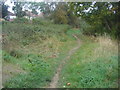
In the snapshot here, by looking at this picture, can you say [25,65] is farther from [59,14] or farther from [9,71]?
[59,14]

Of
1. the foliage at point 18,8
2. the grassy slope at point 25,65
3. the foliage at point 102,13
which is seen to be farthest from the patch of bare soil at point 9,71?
the foliage at point 18,8

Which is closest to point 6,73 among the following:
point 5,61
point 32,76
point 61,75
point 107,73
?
point 32,76

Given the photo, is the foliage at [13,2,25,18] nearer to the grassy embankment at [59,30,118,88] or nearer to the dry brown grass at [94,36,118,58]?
the grassy embankment at [59,30,118,88]

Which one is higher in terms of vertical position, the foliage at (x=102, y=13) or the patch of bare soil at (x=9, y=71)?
the foliage at (x=102, y=13)

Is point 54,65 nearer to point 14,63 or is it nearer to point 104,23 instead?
point 14,63

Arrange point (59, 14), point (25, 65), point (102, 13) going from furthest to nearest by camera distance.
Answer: point (59, 14)
point (25, 65)
point (102, 13)

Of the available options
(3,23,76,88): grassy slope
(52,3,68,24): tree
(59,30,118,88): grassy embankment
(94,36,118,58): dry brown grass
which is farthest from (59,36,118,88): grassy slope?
(52,3,68,24): tree

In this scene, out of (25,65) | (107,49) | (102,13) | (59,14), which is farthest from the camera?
(59,14)

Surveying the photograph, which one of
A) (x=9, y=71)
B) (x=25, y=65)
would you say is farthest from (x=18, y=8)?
(x=9, y=71)

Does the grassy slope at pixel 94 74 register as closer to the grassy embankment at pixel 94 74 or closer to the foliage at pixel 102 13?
the grassy embankment at pixel 94 74

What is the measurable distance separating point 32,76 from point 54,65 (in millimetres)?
1747

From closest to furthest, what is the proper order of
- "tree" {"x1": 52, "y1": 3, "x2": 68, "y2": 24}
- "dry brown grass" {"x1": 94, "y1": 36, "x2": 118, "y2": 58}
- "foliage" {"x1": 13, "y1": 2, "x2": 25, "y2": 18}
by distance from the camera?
"dry brown grass" {"x1": 94, "y1": 36, "x2": 118, "y2": 58}, "foliage" {"x1": 13, "y1": 2, "x2": 25, "y2": 18}, "tree" {"x1": 52, "y1": 3, "x2": 68, "y2": 24}

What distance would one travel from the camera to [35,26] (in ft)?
40.1

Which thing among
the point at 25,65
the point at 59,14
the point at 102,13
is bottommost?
the point at 25,65
